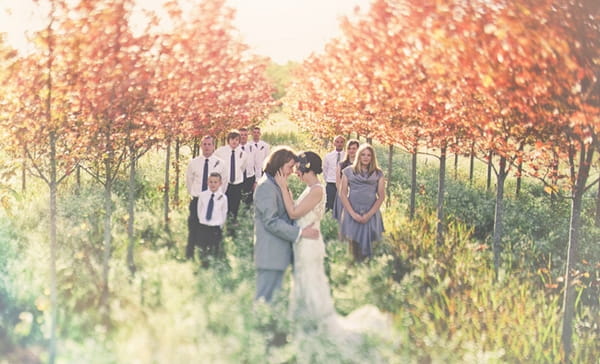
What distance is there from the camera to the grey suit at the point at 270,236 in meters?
6.27

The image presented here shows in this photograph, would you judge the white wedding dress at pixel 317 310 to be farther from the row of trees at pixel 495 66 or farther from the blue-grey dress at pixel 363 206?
the blue-grey dress at pixel 363 206

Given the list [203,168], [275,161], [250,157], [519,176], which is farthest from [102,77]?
[519,176]

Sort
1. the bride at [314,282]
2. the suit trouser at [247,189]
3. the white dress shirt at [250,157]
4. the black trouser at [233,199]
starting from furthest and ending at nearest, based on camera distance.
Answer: the suit trouser at [247,189], the white dress shirt at [250,157], the black trouser at [233,199], the bride at [314,282]

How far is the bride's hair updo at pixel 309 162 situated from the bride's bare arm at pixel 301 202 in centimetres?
24

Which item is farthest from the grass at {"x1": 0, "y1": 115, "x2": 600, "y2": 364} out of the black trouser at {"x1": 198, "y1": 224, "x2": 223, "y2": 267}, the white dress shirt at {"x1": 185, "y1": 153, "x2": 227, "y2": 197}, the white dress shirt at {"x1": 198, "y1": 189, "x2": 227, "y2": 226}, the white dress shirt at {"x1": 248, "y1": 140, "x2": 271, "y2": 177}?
the white dress shirt at {"x1": 248, "y1": 140, "x2": 271, "y2": 177}

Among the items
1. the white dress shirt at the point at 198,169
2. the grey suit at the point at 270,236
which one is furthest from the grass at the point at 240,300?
the white dress shirt at the point at 198,169

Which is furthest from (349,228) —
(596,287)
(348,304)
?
(596,287)

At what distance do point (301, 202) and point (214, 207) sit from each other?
2.64 m

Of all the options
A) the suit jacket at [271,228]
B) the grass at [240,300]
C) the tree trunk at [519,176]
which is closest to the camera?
the grass at [240,300]

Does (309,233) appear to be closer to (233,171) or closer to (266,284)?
(266,284)

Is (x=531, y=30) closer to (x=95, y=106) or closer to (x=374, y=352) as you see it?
(x=374, y=352)

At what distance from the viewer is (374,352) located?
4.99 meters

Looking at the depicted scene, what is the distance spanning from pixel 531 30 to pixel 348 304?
331 cm

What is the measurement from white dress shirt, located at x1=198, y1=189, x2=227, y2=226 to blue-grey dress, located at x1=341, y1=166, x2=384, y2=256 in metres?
1.79
